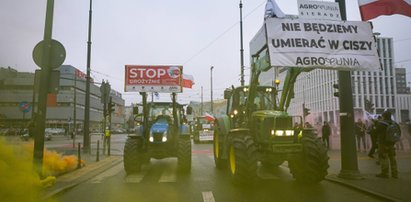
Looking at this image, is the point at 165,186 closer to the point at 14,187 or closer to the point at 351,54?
the point at 14,187

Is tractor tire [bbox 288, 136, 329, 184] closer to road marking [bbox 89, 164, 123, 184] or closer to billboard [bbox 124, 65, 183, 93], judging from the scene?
road marking [bbox 89, 164, 123, 184]

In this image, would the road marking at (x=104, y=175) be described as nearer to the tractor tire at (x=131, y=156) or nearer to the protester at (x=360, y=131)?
the tractor tire at (x=131, y=156)

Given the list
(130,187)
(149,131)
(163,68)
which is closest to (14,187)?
(130,187)

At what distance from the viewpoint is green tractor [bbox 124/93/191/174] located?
35.9ft

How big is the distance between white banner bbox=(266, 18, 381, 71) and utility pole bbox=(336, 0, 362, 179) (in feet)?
2.05

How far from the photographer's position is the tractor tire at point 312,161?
8.31 meters

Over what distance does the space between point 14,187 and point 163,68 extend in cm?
972

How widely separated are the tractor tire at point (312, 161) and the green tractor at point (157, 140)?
4.08 m

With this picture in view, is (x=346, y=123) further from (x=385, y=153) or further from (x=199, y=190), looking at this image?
(x=199, y=190)

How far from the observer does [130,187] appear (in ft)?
28.0

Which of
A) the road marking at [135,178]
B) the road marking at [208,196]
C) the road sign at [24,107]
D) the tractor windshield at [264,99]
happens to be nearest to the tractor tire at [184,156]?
the road marking at [135,178]

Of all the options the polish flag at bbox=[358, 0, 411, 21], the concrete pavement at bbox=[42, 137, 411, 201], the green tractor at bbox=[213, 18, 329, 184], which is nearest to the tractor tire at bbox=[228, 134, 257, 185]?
the green tractor at bbox=[213, 18, 329, 184]

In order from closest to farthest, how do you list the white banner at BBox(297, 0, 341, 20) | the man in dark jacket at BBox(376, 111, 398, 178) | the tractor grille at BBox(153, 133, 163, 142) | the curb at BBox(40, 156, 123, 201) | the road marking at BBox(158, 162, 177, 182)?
the curb at BBox(40, 156, 123, 201) → the man in dark jacket at BBox(376, 111, 398, 178) → the white banner at BBox(297, 0, 341, 20) → the road marking at BBox(158, 162, 177, 182) → the tractor grille at BBox(153, 133, 163, 142)

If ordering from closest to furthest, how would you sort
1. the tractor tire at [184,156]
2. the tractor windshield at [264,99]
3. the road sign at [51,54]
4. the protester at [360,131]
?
the road sign at [51,54]
the tractor windshield at [264,99]
the tractor tire at [184,156]
the protester at [360,131]
